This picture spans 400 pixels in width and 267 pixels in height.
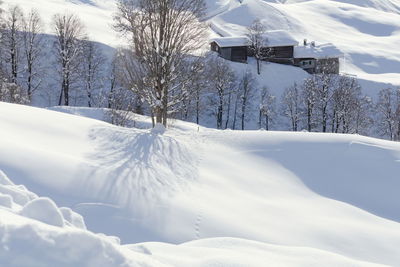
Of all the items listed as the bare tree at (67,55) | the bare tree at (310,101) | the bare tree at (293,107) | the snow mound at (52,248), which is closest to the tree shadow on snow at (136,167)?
the snow mound at (52,248)

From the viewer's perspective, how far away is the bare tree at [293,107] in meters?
51.0

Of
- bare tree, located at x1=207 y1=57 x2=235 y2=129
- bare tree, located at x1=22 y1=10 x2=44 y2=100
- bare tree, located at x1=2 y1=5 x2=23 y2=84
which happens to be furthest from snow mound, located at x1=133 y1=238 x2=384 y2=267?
bare tree, located at x1=207 y1=57 x2=235 y2=129

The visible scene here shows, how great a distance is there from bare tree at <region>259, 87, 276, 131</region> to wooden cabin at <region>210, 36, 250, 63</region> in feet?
29.6

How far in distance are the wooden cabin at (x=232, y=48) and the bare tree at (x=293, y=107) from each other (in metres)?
11.9

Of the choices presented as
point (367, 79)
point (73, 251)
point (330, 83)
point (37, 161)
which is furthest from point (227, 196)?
point (367, 79)

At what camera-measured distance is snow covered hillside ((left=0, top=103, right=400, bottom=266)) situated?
5363 mm

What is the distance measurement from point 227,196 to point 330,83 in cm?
4304

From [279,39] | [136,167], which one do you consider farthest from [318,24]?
[136,167]

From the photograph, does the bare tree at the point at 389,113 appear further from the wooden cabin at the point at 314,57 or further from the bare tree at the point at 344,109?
the wooden cabin at the point at 314,57

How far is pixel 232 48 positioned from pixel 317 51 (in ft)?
43.3

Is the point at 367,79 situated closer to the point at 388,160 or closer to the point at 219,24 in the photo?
the point at 219,24

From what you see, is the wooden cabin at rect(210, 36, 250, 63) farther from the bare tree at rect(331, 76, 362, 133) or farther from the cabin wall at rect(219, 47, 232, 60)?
the bare tree at rect(331, 76, 362, 133)

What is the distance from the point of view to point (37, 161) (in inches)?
336

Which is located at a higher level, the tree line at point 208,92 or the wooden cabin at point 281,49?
the wooden cabin at point 281,49
